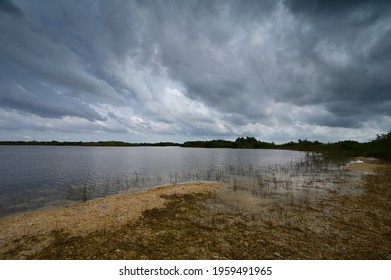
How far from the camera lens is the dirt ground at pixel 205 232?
294 inches

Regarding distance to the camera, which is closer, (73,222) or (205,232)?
(205,232)

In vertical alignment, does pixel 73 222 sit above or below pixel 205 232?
below

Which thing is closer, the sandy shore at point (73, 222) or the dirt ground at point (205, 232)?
the dirt ground at point (205, 232)

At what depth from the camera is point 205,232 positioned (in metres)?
9.38

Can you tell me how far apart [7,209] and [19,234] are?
10.0 metres

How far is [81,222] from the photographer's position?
10805mm

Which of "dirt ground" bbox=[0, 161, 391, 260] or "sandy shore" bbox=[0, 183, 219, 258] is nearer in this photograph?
"dirt ground" bbox=[0, 161, 391, 260]

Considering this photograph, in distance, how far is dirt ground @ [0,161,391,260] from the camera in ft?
24.5

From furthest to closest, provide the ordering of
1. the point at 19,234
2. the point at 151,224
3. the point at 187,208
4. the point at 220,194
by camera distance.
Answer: the point at 220,194, the point at 187,208, the point at 151,224, the point at 19,234

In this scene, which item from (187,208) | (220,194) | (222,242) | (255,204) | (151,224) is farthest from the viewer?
(220,194)
